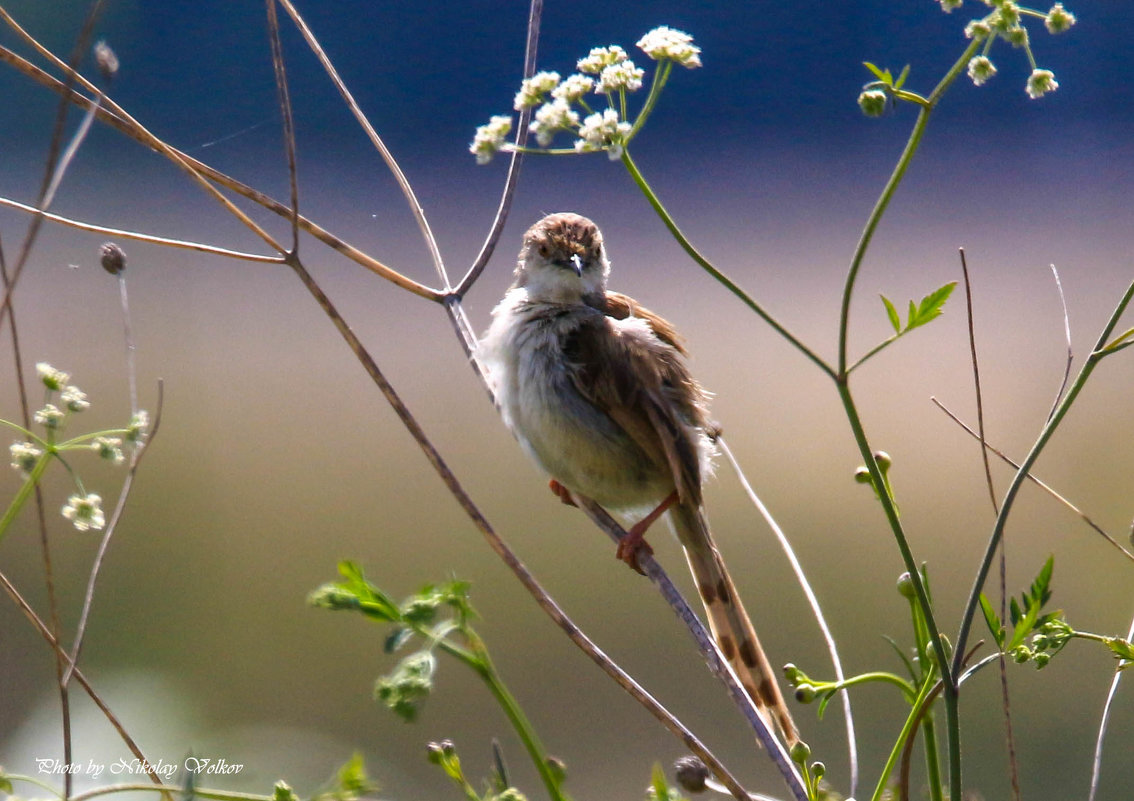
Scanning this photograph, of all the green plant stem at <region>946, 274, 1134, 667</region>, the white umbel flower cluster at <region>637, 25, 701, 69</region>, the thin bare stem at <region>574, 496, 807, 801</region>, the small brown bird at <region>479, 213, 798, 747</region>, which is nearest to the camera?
the green plant stem at <region>946, 274, 1134, 667</region>

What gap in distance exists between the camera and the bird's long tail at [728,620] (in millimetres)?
2562

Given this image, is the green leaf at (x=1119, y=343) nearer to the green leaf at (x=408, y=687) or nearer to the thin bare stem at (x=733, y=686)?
the thin bare stem at (x=733, y=686)

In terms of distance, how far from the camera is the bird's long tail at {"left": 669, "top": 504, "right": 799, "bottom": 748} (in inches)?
101

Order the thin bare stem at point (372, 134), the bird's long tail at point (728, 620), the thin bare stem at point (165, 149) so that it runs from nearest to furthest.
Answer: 1. the thin bare stem at point (165, 149)
2. the thin bare stem at point (372, 134)
3. the bird's long tail at point (728, 620)

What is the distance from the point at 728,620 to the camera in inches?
110

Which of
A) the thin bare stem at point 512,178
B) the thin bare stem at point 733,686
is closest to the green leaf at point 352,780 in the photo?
the thin bare stem at point 733,686

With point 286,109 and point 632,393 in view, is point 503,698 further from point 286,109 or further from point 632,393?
point 632,393

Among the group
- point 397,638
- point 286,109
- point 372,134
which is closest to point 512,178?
point 372,134

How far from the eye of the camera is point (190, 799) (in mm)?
1438

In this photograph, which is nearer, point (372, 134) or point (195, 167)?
point (195, 167)

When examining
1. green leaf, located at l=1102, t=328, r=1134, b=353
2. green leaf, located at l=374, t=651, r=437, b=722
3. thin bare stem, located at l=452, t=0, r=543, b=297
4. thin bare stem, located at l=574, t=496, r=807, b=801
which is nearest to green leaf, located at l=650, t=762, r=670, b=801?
thin bare stem, located at l=574, t=496, r=807, b=801

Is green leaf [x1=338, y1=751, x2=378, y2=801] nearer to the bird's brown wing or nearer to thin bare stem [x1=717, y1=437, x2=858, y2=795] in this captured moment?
thin bare stem [x1=717, y1=437, x2=858, y2=795]

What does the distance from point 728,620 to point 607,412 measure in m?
0.64

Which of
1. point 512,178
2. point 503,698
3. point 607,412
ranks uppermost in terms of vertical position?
point 512,178
